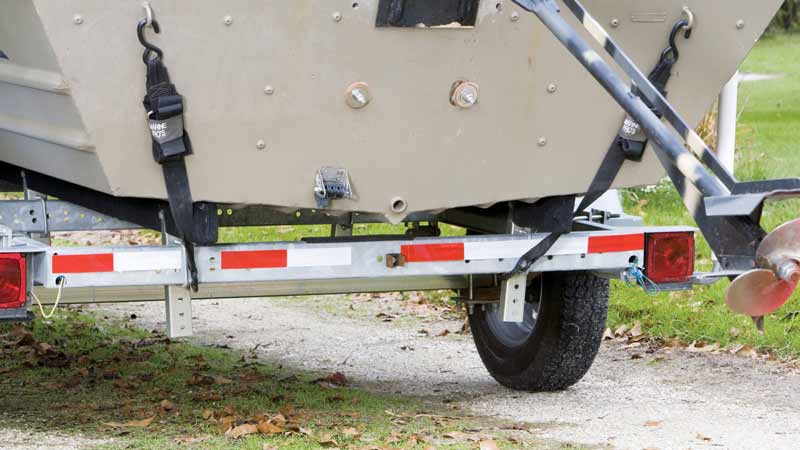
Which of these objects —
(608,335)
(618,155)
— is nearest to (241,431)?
(618,155)

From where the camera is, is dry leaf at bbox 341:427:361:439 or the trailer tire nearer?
Result: dry leaf at bbox 341:427:361:439

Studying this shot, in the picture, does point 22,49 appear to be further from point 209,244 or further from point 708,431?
point 708,431

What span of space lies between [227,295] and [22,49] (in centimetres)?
140

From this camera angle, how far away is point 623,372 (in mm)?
6805

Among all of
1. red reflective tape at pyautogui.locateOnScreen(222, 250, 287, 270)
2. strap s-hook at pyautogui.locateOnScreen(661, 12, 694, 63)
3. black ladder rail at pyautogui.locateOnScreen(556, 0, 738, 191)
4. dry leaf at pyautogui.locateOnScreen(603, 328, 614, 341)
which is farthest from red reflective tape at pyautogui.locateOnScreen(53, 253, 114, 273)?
dry leaf at pyautogui.locateOnScreen(603, 328, 614, 341)

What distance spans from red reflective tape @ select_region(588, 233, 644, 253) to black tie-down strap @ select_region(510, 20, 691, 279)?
125 millimetres

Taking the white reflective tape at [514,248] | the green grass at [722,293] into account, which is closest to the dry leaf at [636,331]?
the green grass at [722,293]

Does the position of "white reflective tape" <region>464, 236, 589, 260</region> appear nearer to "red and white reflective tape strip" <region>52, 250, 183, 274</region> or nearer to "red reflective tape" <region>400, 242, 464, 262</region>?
"red reflective tape" <region>400, 242, 464, 262</region>

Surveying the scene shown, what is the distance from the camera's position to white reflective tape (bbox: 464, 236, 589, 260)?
→ 529 centimetres

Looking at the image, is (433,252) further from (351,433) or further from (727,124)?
(727,124)

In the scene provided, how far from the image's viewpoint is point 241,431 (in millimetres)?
5227

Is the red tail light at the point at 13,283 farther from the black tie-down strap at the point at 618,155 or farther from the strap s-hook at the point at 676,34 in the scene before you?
the strap s-hook at the point at 676,34

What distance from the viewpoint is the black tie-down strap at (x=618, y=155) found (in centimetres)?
509

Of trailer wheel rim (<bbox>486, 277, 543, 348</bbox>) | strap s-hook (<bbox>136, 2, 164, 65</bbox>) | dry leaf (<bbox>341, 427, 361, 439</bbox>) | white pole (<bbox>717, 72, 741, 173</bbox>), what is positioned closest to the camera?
strap s-hook (<bbox>136, 2, 164, 65</bbox>)
